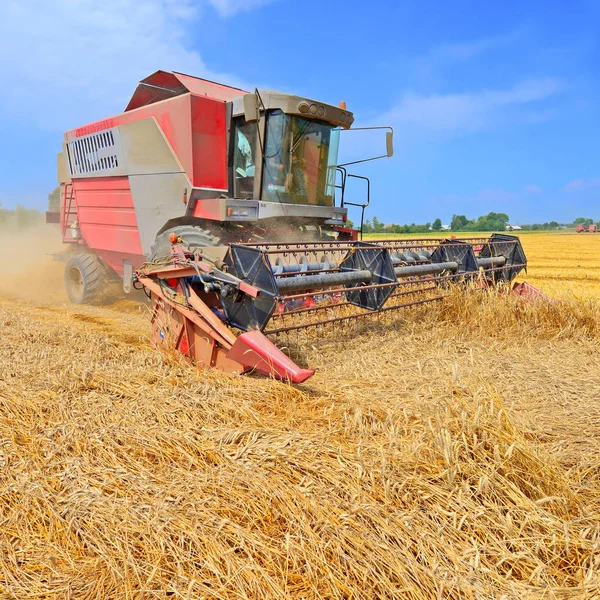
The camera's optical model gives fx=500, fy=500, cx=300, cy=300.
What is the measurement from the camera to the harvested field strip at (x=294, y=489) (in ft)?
4.71

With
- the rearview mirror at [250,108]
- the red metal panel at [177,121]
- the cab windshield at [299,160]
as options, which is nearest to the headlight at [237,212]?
the cab windshield at [299,160]

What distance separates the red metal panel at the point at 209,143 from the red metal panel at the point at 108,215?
158 cm

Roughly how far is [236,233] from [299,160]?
114cm

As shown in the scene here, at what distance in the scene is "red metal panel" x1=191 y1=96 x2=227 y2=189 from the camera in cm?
564

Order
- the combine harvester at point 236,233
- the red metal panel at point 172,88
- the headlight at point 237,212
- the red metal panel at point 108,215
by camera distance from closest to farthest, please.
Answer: the combine harvester at point 236,233 < the headlight at point 237,212 < the red metal panel at point 172,88 < the red metal panel at point 108,215

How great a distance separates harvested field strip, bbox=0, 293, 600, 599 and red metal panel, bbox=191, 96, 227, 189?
3.30 m

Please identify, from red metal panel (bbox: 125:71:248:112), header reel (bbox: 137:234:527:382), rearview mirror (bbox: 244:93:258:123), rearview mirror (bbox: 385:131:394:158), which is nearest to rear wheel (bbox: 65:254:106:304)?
red metal panel (bbox: 125:71:248:112)

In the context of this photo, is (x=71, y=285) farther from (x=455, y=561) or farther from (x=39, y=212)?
(x=39, y=212)

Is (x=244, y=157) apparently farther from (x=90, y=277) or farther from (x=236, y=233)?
(x=90, y=277)

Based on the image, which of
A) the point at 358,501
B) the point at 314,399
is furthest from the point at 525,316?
the point at 358,501

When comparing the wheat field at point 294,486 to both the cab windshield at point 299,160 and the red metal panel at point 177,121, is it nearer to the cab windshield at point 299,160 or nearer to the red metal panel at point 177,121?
the cab windshield at point 299,160

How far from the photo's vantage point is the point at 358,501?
1.65 m

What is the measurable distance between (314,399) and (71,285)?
6695 mm

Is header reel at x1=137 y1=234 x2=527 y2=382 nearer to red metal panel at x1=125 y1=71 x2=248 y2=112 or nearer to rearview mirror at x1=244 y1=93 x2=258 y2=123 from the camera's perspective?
rearview mirror at x1=244 y1=93 x2=258 y2=123
